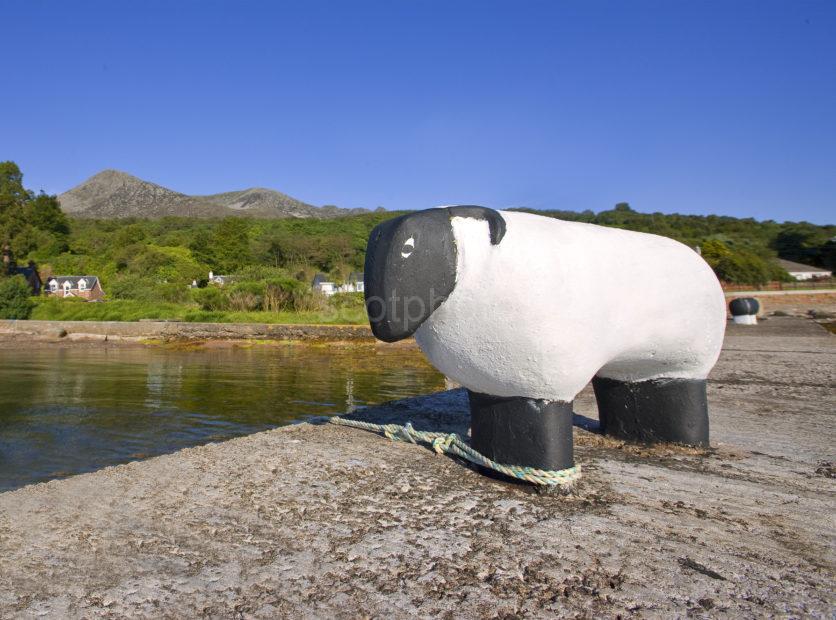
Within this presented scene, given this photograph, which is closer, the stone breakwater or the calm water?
the calm water

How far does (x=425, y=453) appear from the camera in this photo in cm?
391

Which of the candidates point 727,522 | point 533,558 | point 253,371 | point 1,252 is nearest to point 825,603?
point 727,522

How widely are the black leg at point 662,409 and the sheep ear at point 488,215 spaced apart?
1655mm

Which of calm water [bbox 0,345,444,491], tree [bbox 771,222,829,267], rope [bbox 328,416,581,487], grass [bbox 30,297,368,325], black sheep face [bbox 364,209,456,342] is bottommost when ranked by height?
calm water [bbox 0,345,444,491]

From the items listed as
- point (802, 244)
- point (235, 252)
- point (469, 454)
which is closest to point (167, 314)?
point (469, 454)

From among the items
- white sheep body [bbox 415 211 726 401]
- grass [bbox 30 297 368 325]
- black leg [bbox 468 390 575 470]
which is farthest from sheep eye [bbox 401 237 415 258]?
grass [bbox 30 297 368 325]

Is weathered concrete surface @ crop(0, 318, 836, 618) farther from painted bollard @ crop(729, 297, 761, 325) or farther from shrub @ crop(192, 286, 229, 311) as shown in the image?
shrub @ crop(192, 286, 229, 311)

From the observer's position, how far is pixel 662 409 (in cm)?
389

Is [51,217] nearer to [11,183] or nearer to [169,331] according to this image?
[11,183]

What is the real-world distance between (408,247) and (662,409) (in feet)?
7.32

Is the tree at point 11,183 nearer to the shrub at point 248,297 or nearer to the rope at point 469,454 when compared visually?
the shrub at point 248,297

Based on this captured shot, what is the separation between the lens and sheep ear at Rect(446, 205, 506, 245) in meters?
2.91

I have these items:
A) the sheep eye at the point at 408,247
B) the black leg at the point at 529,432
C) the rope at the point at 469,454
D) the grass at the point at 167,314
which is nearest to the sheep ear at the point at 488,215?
the sheep eye at the point at 408,247

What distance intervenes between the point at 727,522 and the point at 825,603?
73 centimetres
